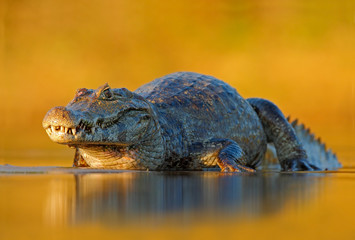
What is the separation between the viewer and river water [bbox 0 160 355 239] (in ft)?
6.11

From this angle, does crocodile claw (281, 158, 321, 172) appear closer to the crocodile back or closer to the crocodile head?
the crocodile back

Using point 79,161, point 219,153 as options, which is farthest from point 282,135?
point 79,161

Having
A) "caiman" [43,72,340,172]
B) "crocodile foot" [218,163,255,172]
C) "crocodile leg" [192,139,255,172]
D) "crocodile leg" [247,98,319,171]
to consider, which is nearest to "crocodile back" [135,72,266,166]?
"caiman" [43,72,340,172]

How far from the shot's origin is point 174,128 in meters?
6.08

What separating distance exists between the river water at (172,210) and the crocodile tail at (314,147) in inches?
207

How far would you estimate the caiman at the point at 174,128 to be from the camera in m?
5.05

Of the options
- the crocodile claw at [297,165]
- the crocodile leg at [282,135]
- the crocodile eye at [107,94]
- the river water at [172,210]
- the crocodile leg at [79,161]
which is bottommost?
the river water at [172,210]

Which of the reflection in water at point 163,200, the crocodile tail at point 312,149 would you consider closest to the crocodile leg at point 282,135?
the crocodile tail at point 312,149

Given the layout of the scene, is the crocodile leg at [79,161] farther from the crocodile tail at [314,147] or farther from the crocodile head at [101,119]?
the crocodile tail at [314,147]

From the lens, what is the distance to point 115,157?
5.52m

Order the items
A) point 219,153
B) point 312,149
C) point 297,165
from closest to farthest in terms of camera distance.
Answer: point 219,153 → point 297,165 → point 312,149

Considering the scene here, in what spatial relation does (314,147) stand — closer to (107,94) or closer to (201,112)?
(201,112)

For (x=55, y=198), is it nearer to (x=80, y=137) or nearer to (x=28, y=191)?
(x=28, y=191)

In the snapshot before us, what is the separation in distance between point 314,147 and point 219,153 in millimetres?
3624
